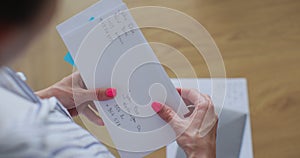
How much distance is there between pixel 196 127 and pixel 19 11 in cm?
27

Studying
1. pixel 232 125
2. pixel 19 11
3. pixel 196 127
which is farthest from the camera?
pixel 232 125

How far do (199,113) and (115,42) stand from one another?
0.13m

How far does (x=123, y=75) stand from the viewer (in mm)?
446

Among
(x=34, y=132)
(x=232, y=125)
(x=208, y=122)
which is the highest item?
(x=34, y=132)

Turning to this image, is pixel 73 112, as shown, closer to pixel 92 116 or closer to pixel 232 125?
pixel 92 116

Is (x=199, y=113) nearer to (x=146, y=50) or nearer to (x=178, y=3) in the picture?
(x=146, y=50)

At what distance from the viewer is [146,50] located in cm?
45

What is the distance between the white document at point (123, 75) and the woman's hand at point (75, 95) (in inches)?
0.6

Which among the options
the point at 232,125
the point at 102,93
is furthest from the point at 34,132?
the point at 232,125

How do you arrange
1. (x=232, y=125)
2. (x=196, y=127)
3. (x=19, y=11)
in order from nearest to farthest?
(x=19, y=11) → (x=196, y=127) → (x=232, y=125)

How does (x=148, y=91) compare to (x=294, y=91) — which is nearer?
(x=148, y=91)

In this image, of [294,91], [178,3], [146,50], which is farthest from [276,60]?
[146,50]

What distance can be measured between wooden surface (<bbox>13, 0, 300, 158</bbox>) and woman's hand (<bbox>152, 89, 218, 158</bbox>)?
209 millimetres

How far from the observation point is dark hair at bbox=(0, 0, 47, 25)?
193mm
